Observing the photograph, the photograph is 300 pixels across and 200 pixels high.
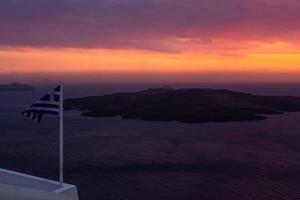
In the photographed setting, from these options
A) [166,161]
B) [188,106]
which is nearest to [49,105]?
[166,161]

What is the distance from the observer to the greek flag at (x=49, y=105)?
11.9 metres

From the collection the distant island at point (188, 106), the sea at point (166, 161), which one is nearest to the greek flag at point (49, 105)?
the sea at point (166, 161)

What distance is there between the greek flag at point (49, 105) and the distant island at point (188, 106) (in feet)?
212

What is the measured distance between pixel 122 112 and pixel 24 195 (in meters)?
79.8

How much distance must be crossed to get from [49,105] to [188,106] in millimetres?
81777

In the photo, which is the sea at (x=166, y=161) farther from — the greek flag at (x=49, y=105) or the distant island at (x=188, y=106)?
the distant island at (x=188, y=106)

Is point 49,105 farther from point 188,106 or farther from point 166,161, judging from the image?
point 188,106

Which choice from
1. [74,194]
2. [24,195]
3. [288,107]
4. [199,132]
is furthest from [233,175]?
[288,107]

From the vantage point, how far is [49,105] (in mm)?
12055

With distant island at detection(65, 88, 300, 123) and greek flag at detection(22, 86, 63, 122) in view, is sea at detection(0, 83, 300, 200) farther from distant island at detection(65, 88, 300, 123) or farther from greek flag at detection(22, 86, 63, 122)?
distant island at detection(65, 88, 300, 123)

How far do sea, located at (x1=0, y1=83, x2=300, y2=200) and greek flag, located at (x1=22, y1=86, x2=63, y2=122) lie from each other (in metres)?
13.5

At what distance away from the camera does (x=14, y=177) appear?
41.4ft

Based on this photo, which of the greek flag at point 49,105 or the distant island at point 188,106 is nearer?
the greek flag at point 49,105

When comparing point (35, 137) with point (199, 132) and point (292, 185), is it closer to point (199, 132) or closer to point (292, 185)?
point (199, 132)
